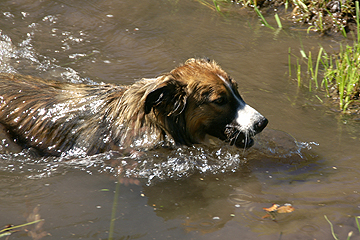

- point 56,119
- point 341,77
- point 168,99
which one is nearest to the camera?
point 168,99

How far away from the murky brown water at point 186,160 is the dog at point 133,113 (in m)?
0.22

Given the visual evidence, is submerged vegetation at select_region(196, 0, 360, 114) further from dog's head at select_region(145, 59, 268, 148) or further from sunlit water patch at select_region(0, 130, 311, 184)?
dog's head at select_region(145, 59, 268, 148)

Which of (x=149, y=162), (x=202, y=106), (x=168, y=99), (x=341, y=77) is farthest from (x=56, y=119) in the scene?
(x=341, y=77)

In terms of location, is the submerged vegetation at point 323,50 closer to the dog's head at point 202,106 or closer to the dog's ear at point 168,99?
the dog's head at point 202,106

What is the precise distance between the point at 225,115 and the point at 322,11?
5.32 m

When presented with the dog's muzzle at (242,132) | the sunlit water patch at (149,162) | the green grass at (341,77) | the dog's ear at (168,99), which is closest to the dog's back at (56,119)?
the sunlit water patch at (149,162)

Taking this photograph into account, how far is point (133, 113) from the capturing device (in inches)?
188

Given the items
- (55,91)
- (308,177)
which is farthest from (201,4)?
(308,177)

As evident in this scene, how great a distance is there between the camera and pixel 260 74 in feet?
23.2

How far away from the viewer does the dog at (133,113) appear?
4574mm

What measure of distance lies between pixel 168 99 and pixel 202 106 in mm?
426

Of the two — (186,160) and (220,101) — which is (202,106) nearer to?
(220,101)

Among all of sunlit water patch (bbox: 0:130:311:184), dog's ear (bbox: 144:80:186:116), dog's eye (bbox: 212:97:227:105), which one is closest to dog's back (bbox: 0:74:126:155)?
sunlit water patch (bbox: 0:130:311:184)

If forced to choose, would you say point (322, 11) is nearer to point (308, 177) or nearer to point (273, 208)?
point (308, 177)
